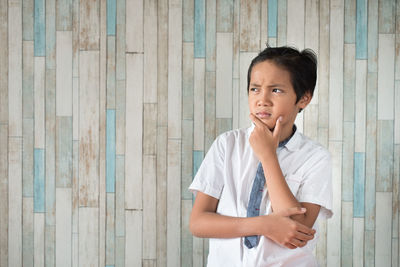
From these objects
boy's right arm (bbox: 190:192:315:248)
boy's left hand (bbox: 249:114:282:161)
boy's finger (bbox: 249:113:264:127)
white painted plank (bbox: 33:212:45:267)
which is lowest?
white painted plank (bbox: 33:212:45:267)

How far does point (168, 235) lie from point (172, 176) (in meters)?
0.30

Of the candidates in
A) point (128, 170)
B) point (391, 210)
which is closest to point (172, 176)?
point (128, 170)

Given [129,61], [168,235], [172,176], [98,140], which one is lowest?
[168,235]

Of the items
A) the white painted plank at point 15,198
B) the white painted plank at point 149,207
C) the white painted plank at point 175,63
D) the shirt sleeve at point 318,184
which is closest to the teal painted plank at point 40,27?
the white painted plank at point 15,198

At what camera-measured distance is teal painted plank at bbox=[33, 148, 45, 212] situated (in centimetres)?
214

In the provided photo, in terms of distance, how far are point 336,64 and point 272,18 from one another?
15.4 inches

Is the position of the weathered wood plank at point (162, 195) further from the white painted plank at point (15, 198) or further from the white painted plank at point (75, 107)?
the white painted plank at point (15, 198)

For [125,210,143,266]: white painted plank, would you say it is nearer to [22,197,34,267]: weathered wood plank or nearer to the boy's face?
[22,197,34,267]: weathered wood plank

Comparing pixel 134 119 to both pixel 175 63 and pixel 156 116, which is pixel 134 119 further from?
pixel 175 63

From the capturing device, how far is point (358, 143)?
2055 millimetres

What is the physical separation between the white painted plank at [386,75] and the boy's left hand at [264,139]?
0.88 m

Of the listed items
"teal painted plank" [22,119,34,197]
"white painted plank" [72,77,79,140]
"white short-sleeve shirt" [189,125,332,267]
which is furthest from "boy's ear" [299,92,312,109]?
"teal painted plank" [22,119,34,197]

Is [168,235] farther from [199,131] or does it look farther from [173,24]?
[173,24]

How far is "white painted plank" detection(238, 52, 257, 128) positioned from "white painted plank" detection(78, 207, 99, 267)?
2.89 ft
